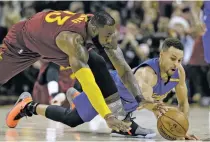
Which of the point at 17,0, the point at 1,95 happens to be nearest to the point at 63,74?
the point at 1,95

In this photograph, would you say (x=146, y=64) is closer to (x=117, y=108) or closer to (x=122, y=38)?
(x=117, y=108)

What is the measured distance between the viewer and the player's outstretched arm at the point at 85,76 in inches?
205

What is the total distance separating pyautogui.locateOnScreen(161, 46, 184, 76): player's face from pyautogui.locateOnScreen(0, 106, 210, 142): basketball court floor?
25.6 inches

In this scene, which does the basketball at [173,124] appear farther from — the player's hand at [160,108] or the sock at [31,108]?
the sock at [31,108]

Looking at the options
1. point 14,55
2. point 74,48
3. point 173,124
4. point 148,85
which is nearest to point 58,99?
point 14,55

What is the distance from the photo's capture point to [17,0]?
12.0m

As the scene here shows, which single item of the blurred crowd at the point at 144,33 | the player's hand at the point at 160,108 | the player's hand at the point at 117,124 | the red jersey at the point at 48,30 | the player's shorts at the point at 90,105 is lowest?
the blurred crowd at the point at 144,33

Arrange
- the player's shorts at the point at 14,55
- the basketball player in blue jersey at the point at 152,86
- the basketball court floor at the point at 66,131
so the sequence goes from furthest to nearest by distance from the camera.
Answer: the player's shorts at the point at 14,55 < the basketball player in blue jersey at the point at 152,86 < the basketball court floor at the point at 66,131

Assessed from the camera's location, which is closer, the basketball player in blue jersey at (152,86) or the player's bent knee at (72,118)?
the basketball player in blue jersey at (152,86)

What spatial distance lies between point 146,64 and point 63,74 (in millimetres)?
3885

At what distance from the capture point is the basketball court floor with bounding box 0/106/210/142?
574 centimetres

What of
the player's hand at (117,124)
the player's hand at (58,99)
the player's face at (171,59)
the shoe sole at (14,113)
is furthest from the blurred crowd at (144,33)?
the player's hand at (117,124)

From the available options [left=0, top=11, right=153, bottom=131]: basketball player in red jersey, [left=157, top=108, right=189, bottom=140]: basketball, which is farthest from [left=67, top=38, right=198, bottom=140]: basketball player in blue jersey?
[left=157, top=108, right=189, bottom=140]: basketball

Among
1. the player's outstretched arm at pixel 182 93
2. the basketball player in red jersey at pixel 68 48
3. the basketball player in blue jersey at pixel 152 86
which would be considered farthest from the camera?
the player's outstretched arm at pixel 182 93
